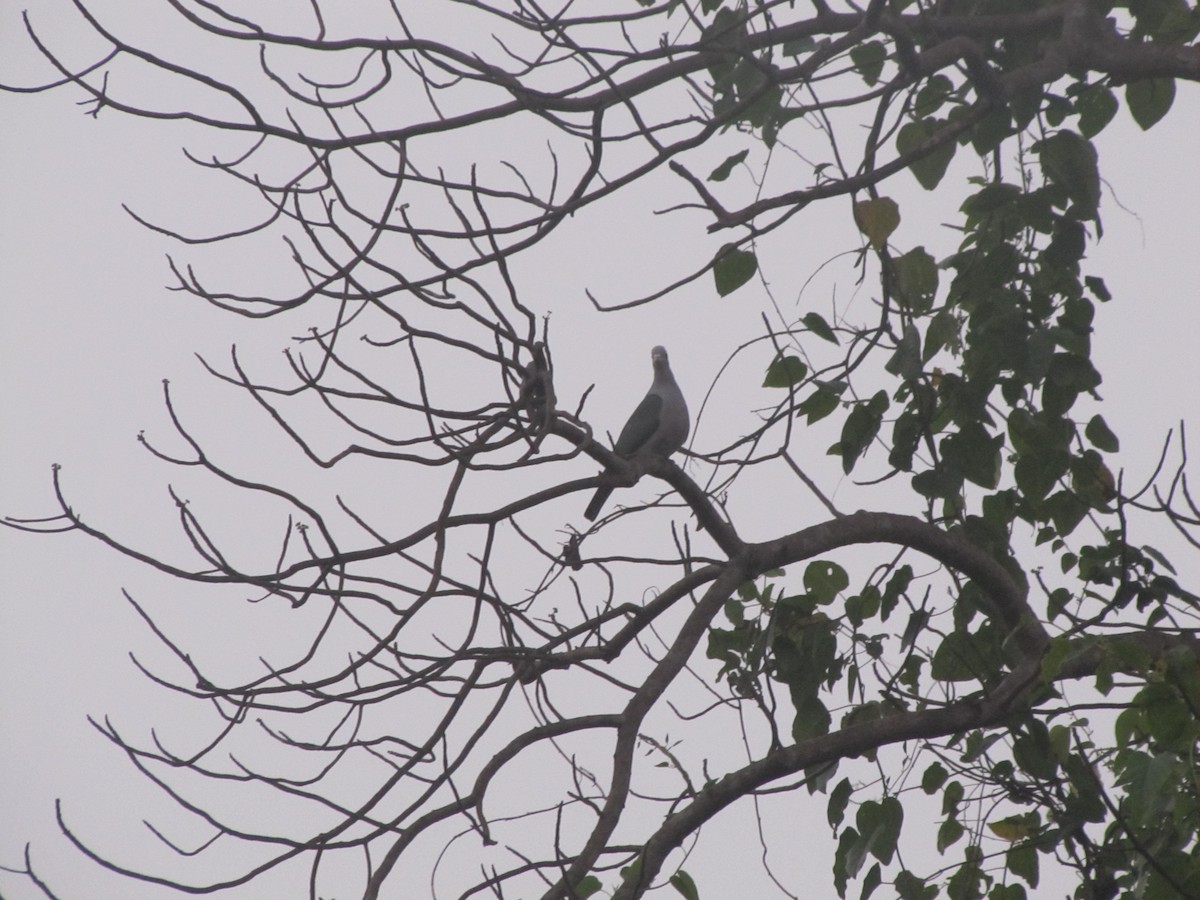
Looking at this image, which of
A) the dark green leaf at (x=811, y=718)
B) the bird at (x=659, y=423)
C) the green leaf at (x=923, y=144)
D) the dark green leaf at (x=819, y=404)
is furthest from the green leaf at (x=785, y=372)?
the bird at (x=659, y=423)

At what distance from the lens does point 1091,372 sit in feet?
8.40

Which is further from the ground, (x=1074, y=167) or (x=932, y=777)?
(x=1074, y=167)

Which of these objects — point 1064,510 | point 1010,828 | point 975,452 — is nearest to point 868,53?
point 975,452

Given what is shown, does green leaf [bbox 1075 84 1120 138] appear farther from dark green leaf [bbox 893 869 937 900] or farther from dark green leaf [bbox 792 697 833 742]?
dark green leaf [bbox 893 869 937 900]

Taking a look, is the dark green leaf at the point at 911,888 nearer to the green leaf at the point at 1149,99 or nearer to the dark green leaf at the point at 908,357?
the dark green leaf at the point at 908,357

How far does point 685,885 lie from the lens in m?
2.49

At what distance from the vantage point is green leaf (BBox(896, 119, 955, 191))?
2836 millimetres

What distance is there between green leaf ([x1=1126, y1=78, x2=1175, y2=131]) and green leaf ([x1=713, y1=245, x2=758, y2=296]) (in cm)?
103

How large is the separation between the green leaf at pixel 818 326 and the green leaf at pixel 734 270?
0.26 metres

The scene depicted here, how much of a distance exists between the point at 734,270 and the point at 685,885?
142 centimetres

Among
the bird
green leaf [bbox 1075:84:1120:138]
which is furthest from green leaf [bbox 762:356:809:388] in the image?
the bird

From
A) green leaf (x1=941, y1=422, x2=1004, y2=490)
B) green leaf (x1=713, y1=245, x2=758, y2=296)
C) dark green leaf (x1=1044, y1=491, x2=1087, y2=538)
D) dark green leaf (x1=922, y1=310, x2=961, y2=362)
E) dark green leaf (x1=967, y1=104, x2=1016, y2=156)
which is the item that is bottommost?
dark green leaf (x1=1044, y1=491, x2=1087, y2=538)

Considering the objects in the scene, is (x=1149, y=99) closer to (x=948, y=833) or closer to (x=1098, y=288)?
(x=1098, y=288)

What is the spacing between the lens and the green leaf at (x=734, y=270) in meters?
2.73
